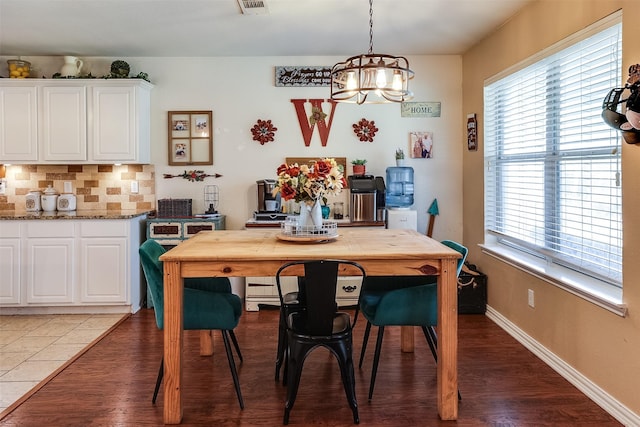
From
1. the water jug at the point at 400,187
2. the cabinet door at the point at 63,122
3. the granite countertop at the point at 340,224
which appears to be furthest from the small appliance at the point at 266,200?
the cabinet door at the point at 63,122

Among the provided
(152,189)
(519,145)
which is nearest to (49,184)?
(152,189)

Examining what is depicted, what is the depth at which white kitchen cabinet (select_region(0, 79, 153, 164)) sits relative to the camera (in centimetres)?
424

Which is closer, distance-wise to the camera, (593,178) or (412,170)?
(593,178)

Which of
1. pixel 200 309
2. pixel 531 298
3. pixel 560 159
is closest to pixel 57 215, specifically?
pixel 200 309

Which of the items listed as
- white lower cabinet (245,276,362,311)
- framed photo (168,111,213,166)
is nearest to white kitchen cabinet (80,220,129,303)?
framed photo (168,111,213,166)

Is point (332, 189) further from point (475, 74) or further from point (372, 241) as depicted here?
point (475, 74)

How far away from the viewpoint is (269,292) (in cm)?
423

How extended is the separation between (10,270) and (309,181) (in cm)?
318

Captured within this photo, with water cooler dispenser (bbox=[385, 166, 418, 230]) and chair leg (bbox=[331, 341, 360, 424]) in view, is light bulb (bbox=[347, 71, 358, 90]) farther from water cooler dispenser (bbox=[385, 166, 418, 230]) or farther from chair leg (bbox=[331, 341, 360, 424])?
water cooler dispenser (bbox=[385, 166, 418, 230])

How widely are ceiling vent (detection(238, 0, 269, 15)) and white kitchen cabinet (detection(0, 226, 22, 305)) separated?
280 centimetres

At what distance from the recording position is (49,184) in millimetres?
4598

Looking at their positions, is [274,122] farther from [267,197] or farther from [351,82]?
[351,82]

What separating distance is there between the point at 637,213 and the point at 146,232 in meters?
3.92

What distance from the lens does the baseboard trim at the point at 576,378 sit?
7.35ft
